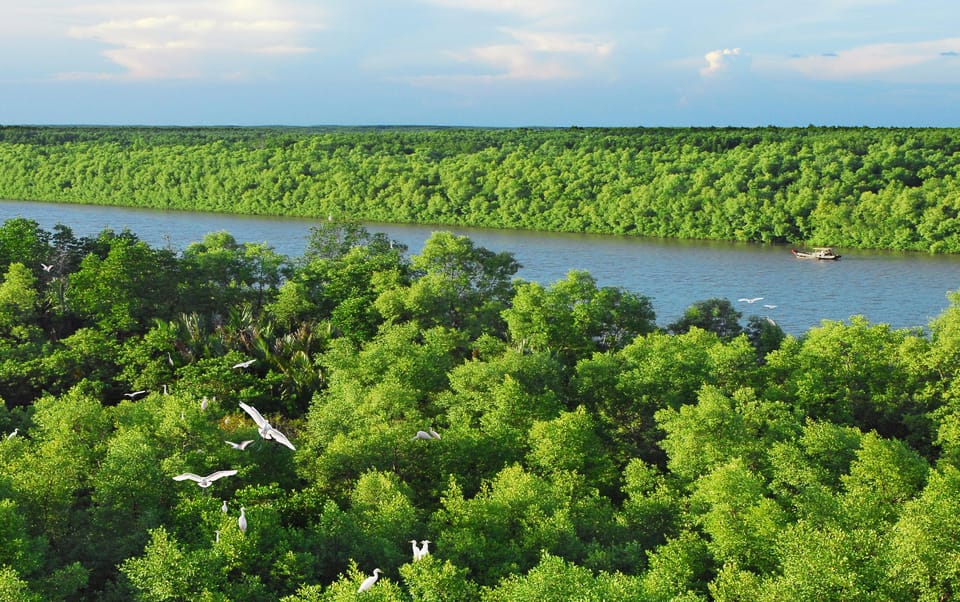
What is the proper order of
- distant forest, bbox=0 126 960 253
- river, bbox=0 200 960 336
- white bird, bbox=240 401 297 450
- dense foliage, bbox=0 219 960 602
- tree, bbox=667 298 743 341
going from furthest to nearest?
distant forest, bbox=0 126 960 253, river, bbox=0 200 960 336, tree, bbox=667 298 743 341, white bird, bbox=240 401 297 450, dense foliage, bbox=0 219 960 602

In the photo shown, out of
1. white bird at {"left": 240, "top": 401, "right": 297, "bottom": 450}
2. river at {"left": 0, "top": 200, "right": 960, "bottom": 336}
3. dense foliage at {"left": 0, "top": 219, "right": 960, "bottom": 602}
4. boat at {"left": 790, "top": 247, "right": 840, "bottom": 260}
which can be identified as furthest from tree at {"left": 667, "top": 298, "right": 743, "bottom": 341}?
boat at {"left": 790, "top": 247, "right": 840, "bottom": 260}

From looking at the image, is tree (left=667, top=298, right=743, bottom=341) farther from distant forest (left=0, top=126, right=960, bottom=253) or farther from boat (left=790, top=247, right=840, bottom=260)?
distant forest (left=0, top=126, right=960, bottom=253)

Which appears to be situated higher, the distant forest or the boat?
the distant forest

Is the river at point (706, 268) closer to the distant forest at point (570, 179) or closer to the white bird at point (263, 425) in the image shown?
the distant forest at point (570, 179)

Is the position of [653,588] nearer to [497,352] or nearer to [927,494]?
[927,494]

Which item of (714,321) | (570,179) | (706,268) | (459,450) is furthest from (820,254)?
(459,450)

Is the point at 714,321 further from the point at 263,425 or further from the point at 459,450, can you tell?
the point at 263,425

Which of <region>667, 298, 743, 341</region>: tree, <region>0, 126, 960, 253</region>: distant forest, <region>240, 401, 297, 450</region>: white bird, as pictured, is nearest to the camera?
<region>240, 401, 297, 450</region>: white bird

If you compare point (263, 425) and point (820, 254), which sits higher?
point (263, 425)
